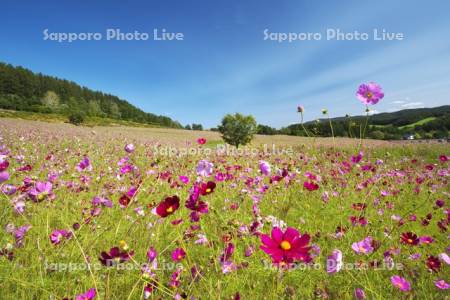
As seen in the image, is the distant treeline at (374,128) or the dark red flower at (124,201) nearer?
the dark red flower at (124,201)

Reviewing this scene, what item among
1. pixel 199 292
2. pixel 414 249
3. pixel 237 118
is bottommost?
pixel 414 249

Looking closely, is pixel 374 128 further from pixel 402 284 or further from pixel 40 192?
pixel 40 192

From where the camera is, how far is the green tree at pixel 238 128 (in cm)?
2344

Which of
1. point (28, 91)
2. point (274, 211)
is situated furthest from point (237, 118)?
point (28, 91)

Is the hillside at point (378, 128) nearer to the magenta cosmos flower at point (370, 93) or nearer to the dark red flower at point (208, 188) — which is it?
the magenta cosmos flower at point (370, 93)

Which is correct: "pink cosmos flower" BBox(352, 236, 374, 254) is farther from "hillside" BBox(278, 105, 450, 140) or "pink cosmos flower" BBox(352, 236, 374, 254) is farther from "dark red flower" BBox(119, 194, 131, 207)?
"dark red flower" BBox(119, 194, 131, 207)

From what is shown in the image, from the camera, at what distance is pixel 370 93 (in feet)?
6.88

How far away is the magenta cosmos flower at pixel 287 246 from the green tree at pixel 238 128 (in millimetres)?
22307

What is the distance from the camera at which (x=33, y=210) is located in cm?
248

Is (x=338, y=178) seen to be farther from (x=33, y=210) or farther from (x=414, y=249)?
(x=33, y=210)

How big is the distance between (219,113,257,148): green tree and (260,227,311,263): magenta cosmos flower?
22.3 meters

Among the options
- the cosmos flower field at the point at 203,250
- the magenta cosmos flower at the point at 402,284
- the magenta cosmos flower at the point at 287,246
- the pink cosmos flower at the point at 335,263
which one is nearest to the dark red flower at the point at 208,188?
the cosmos flower field at the point at 203,250

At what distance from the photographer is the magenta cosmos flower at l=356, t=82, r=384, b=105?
6.74 ft

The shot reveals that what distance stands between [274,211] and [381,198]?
1.94 metres
